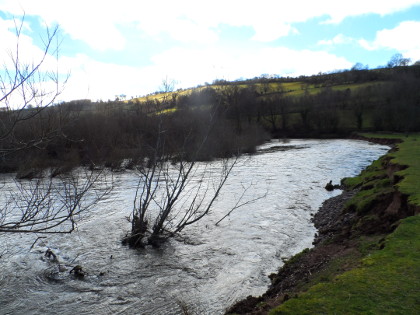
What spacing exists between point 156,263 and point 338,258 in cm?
616

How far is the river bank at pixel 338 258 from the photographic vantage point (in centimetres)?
644

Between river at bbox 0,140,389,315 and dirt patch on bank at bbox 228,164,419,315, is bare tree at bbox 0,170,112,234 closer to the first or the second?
river at bbox 0,140,389,315

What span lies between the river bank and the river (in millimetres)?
814

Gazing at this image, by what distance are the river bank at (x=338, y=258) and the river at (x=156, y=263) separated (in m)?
0.81

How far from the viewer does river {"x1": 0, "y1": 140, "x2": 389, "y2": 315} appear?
29.9 ft

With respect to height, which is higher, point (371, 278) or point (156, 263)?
point (371, 278)

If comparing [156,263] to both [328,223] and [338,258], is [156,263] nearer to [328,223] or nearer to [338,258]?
[338,258]

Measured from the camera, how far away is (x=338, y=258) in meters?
9.34

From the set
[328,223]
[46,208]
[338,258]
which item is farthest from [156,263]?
[46,208]

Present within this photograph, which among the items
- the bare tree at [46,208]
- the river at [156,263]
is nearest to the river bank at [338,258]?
the river at [156,263]

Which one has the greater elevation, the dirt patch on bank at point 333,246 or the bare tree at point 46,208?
the bare tree at point 46,208

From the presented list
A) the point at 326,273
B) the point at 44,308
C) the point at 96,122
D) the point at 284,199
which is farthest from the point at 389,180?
the point at 96,122

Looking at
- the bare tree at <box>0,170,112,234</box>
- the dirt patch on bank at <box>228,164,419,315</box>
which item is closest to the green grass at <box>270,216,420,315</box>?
the dirt patch on bank at <box>228,164,419,315</box>

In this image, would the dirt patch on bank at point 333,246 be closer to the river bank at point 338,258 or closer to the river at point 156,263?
the river bank at point 338,258
